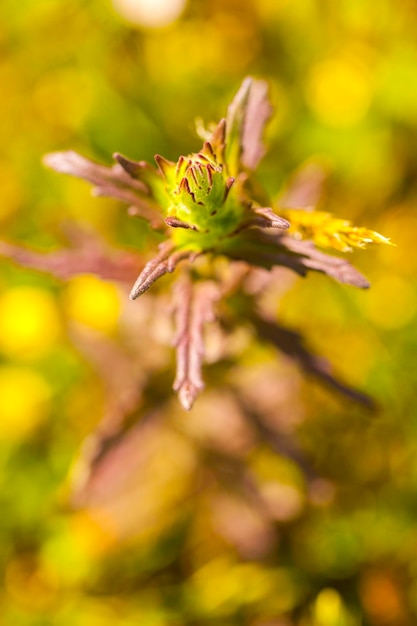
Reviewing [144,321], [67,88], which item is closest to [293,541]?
[144,321]

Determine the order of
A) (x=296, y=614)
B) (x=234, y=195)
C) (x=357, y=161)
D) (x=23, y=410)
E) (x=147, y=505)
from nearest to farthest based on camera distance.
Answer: (x=234, y=195) → (x=296, y=614) → (x=147, y=505) → (x=23, y=410) → (x=357, y=161)

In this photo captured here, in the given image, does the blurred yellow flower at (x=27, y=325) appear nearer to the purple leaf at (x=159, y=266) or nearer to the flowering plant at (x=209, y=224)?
the flowering plant at (x=209, y=224)

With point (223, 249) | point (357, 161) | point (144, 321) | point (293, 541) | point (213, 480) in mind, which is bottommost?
point (293, 541)

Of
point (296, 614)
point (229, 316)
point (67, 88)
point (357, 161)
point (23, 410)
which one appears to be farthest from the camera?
point (67, 88)

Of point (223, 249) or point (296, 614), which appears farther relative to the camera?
point (296, 614)

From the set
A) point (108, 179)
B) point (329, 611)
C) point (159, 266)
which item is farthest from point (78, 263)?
point (329, 611)

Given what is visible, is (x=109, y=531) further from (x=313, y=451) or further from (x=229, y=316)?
(x=229, y=316)
